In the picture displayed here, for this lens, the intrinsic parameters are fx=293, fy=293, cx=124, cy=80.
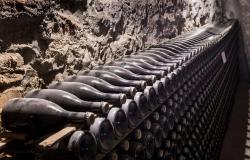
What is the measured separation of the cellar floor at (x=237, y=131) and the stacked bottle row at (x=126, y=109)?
4.02 ft

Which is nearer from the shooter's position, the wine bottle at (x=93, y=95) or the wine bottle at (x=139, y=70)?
the wine bottle at (x=93, y=95)

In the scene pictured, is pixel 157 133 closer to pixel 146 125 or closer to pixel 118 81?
pixel 146 125

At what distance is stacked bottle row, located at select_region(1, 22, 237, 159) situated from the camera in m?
0.88

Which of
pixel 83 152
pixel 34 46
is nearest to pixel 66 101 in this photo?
pixel 83 152

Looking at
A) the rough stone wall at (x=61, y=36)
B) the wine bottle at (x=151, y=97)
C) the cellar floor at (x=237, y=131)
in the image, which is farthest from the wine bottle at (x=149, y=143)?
the cellar floor at (x=237, y=131)

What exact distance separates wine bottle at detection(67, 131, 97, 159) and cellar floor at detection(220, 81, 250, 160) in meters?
2.61

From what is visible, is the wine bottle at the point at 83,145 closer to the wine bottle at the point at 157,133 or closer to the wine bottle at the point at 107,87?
the wine bottle at the point at 107,87

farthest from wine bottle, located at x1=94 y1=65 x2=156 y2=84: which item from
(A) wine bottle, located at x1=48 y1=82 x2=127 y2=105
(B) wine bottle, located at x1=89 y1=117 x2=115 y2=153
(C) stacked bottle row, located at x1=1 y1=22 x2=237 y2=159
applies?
(B) wine bottle, located at x1=89 y1=117 x2=115 y2=153

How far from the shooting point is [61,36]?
1435 millimetres

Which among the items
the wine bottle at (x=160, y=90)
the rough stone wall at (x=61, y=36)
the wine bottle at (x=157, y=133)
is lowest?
the wine bottle at (x=157, y=133)

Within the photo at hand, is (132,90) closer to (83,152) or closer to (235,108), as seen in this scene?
(83,152)

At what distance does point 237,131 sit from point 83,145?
3.46 metres

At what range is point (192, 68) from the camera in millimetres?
2035

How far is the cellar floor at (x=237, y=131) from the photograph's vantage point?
3.18 metres
